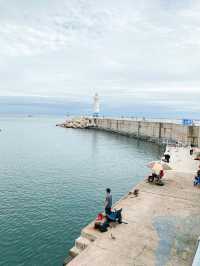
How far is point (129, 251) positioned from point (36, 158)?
3411 cm

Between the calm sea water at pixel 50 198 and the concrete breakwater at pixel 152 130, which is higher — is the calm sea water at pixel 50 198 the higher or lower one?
the lower one

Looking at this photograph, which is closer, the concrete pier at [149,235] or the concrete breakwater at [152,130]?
the concrete pier at [149,235]

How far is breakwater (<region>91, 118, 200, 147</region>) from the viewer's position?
194 ft

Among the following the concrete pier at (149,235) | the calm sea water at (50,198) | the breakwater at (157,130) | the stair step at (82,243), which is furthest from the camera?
the breakwater at (157,130)

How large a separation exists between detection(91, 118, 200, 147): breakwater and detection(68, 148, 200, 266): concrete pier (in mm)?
37717

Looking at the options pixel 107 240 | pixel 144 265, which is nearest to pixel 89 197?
pixel 107 240

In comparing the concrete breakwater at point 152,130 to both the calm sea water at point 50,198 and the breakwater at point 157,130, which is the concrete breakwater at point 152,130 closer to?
the breakwater at point 157,130

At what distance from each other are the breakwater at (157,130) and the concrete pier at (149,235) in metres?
37.7

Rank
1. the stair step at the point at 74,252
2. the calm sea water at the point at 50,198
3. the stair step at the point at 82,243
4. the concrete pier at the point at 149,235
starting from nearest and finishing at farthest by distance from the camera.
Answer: the concrete pier at the point at 149,235
the stair step at the point at 82,243
the stair step at the point at 74,252
the calm sea water at the point at 50,198

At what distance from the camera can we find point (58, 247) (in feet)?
46.9

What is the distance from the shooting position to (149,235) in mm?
11188

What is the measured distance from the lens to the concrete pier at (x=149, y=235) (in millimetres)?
9398

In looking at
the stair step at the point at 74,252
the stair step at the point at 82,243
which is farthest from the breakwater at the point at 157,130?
the stair step at the point at 74,252

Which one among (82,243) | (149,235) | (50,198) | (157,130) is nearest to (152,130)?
(157,130)
